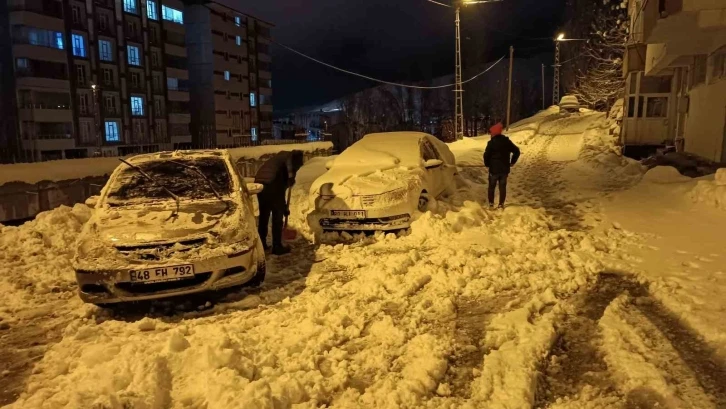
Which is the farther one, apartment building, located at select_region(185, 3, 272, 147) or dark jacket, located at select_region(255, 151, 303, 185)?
apartment building, located at select_region(185, 3, 272, 147)

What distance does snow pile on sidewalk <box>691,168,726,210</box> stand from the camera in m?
8.63

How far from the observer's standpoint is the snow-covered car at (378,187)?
8201 mm

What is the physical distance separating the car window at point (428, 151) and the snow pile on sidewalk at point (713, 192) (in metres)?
5.01

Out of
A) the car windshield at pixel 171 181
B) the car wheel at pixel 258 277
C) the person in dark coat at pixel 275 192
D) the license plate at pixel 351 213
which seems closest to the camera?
the car wheel at pixel 258 277

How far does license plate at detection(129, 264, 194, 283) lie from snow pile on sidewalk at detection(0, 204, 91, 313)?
5.57 ft

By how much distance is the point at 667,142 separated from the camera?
21672 millimetres

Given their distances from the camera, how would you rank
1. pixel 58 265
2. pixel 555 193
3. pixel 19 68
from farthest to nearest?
1. pixel 19 68
2. pixel 555 193
3. pixel 58 265

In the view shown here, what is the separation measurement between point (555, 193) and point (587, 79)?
136ft

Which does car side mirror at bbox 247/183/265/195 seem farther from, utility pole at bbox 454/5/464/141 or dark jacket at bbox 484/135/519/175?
utility pole at bbox 454/5/464/141

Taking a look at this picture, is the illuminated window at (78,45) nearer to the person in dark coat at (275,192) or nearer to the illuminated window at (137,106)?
the illuminated window at (137,106)

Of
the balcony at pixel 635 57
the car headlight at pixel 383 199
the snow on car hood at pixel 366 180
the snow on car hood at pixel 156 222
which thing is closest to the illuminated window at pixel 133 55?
the balcony at pixel 635 57

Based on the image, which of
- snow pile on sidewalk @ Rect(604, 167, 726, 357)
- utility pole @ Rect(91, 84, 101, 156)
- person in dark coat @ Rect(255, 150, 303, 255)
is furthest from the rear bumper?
utility pole @ Rect(91, 84, 101, 156)

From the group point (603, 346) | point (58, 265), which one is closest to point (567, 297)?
point (603, 346)

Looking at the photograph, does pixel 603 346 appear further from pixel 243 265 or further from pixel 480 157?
pixel 480 157
